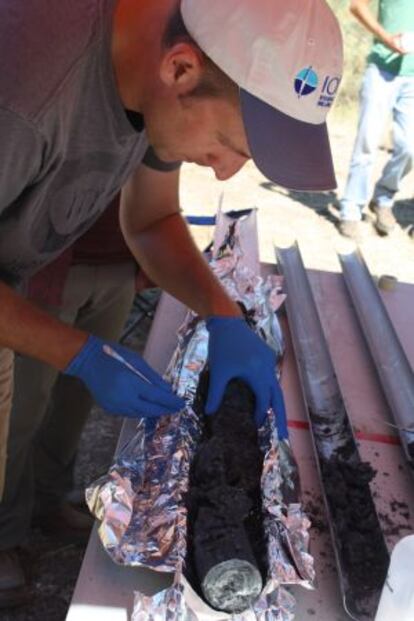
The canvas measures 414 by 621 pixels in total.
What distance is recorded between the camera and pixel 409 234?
620cm

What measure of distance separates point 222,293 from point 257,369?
0.31 m

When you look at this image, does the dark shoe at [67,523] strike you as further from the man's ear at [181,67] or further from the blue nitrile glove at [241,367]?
the man's ear at [181,67]

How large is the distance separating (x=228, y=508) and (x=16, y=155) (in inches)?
33.3

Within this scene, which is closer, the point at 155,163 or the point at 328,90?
the point at 328,90

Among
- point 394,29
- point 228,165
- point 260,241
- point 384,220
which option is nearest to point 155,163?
point 228,165

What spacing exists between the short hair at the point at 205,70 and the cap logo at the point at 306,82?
0.42 feet

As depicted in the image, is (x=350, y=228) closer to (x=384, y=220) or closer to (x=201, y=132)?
(x=384, y=220)

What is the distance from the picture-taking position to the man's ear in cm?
132

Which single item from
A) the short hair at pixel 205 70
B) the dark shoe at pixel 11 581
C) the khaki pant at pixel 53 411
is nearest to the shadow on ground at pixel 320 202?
the khaki pant at pixel 53 411

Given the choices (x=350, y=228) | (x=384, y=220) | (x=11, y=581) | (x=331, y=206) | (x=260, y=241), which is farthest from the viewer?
(x=331, y=206)

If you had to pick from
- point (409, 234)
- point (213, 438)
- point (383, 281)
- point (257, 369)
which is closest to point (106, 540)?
point (213, 438)

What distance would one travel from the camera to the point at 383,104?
5316 mm

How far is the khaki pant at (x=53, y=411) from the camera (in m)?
2.32

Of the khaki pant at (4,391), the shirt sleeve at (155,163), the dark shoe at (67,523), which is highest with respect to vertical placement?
the shirt sleeve at (155,163)
